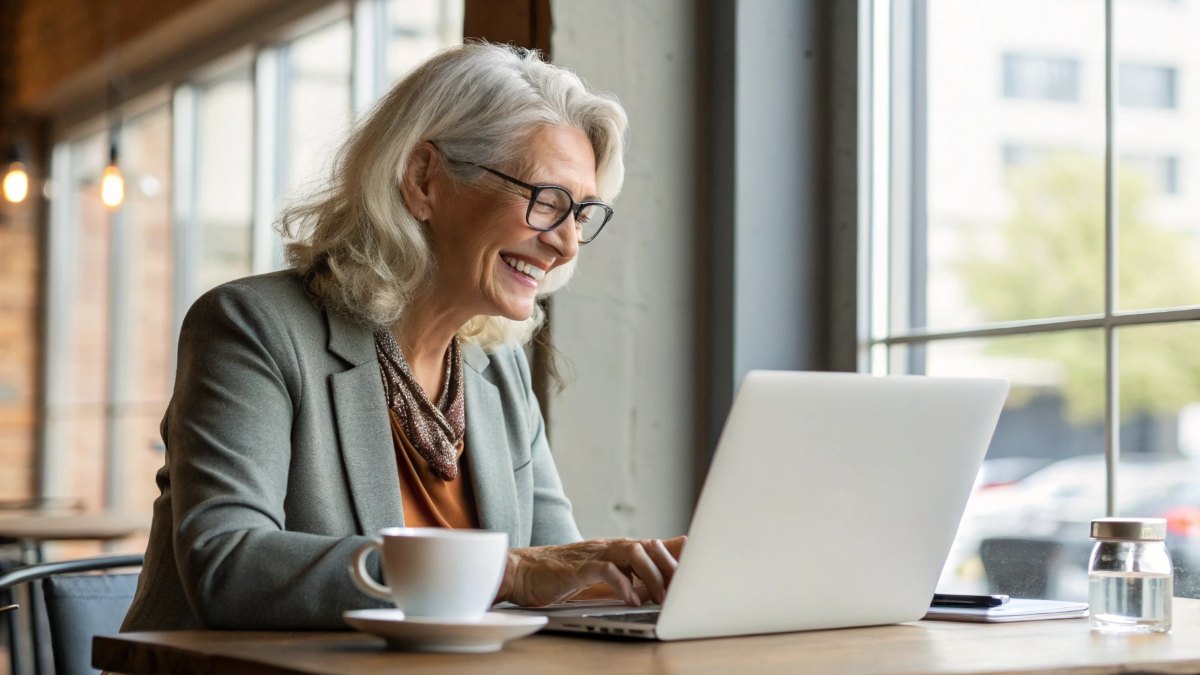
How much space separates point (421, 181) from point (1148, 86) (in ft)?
3.72

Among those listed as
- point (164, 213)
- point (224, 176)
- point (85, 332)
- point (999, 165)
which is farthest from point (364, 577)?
point (85, 332)

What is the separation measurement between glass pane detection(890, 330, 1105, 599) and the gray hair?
0.88 m

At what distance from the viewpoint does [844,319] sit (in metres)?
2.72

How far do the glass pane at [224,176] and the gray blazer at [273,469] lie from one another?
454 cm

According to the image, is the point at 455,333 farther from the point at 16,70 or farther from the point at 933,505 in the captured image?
the point at 16,70

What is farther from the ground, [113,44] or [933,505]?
[113,44]

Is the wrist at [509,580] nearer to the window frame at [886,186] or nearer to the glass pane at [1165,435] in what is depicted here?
the glass pane at [1165,435]

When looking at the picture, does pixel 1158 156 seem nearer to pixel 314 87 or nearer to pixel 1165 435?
pixel 1165 435

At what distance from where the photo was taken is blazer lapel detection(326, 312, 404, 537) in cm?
178

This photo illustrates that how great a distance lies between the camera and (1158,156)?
222cm

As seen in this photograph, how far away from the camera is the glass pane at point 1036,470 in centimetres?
231

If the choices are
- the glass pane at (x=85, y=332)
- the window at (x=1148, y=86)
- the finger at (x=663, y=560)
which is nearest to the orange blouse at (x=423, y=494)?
the finger at (x=663, y=560)

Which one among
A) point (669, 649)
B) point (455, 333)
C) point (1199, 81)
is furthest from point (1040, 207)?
point (669, 649)

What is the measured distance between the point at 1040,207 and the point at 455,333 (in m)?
1.03
